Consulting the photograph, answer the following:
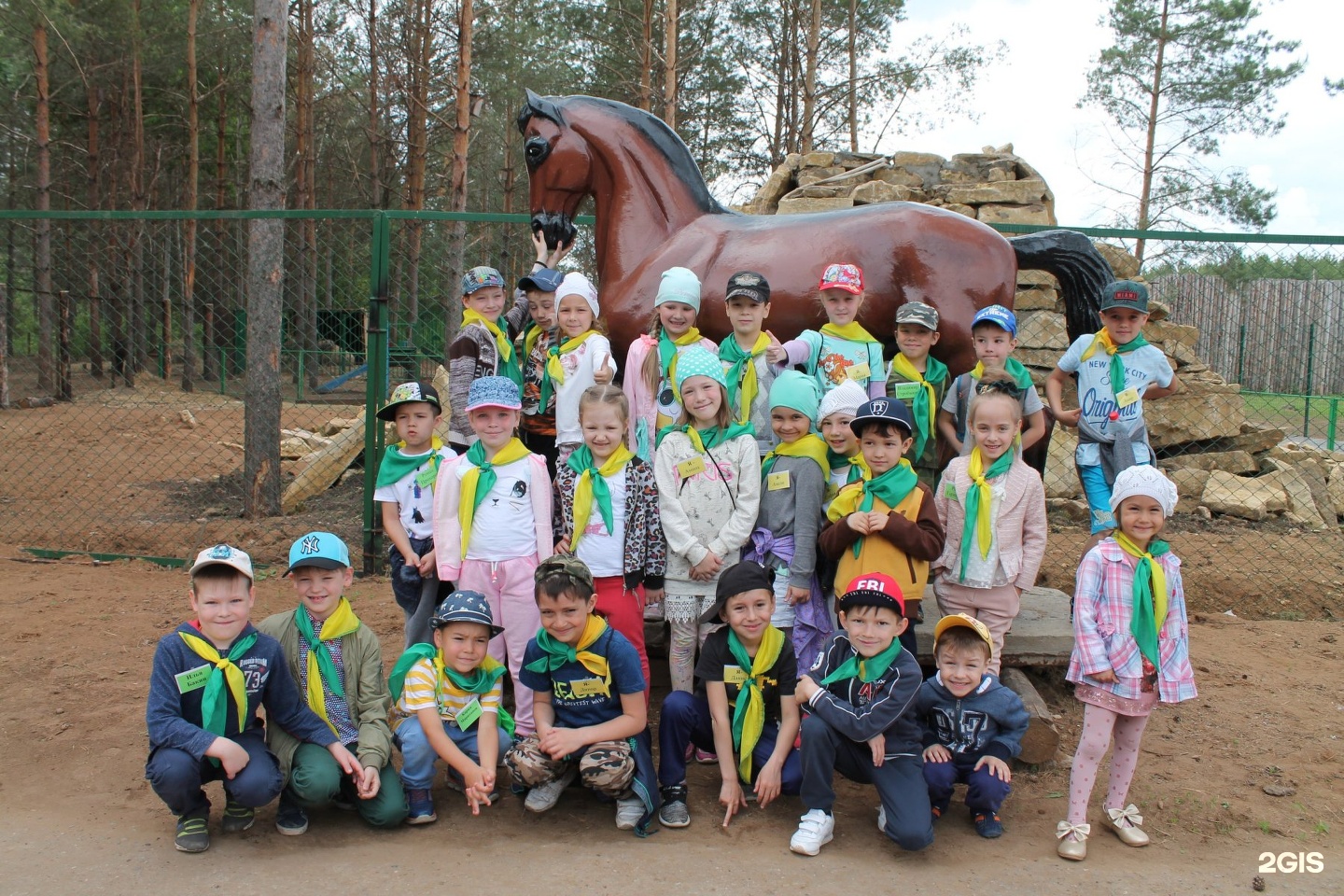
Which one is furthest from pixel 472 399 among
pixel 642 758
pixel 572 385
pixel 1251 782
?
pixel 1251 782

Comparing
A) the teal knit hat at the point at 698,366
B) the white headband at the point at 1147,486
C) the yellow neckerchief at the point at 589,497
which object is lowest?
the yellow neckerchief at the point at 589,497

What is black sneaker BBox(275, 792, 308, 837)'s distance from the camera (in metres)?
3.22

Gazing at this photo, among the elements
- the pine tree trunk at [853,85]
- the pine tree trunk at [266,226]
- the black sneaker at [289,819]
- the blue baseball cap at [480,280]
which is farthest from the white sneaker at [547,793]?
the pine tree trunk at [853,85]

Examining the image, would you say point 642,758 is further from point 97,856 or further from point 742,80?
point 742,80

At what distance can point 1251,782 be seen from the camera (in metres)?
3.75

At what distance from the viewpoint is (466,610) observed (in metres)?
3.31

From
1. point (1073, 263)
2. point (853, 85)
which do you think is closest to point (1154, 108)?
point (853, 85)

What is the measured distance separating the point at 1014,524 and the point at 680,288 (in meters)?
1.63

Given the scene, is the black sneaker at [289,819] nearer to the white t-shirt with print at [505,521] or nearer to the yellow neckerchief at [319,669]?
the yellow neckerchief at [319,669]

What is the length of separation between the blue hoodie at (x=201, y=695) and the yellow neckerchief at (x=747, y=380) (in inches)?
76.1

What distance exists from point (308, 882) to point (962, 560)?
2481 mm

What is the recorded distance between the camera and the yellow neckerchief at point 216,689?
10.1 feet

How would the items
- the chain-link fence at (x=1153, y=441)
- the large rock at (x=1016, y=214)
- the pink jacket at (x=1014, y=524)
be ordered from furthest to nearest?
1. the large rock at (x=1016, y=214)
2. the chain-link fence at (x=1153, y=441)
3. the pink jacket at (x=1014, y=524)

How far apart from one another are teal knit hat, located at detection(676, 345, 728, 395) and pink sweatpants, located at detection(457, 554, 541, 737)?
90 cm
